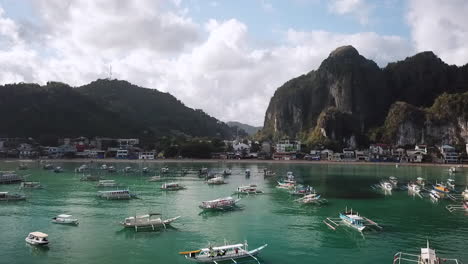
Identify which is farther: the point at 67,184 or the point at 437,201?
the point at 67,184

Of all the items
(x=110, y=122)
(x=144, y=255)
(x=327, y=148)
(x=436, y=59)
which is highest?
(x=436, y=59)

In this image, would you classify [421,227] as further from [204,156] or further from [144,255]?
[204,156]

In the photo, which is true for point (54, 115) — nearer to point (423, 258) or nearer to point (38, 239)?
point (38, 239)

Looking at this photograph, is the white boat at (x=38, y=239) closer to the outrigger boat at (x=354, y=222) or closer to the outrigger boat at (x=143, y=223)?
the outrigger boat at (x=143, y=223)

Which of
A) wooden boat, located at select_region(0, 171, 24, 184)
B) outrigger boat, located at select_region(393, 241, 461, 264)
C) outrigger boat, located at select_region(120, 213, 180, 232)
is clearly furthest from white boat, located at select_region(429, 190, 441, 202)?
wooden boat, located at select_region(0, 171, 24, 184)

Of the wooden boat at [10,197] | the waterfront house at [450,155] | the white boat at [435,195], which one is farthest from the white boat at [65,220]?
the waterfront house at [450,155]

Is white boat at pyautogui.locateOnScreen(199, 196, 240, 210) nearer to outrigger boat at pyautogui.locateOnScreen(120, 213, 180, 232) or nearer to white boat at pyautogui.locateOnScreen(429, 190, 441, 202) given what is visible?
outrigger boat at pyautogui.locateOnScreen(120, 213, 180, 232)

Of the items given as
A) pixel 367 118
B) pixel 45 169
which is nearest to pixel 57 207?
pixel 45 169
